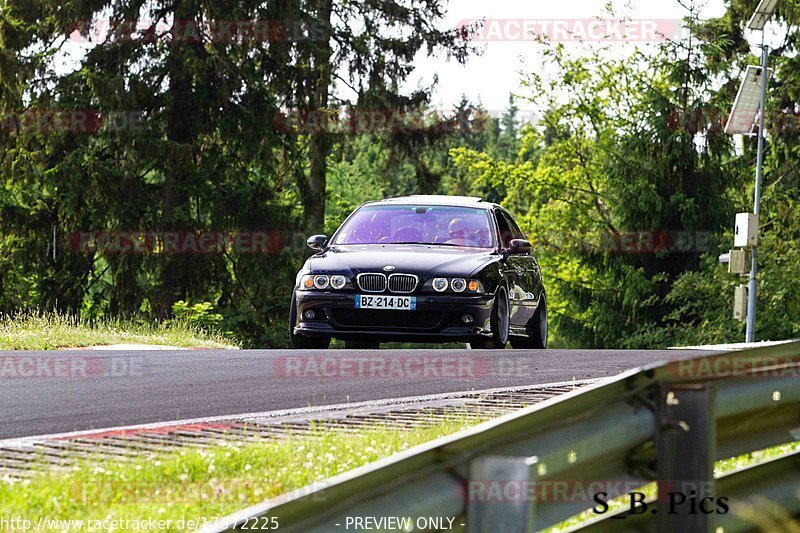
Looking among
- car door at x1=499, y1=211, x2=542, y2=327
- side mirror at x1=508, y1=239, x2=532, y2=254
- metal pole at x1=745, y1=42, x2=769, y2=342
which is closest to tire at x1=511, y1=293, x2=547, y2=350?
car door at x1=499, y1=211, x2=542, y2=327

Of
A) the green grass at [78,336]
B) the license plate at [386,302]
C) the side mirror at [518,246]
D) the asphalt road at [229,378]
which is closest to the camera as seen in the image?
the asphalt road at [229,378]

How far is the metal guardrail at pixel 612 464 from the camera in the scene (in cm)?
302

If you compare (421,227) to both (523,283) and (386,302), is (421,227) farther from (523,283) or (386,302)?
(386,302)

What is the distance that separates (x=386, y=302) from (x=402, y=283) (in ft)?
0.85

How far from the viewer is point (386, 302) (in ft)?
45.1

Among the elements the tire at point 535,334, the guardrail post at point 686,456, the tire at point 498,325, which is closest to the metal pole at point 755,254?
the tire at point 535,334

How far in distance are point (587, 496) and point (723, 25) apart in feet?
150

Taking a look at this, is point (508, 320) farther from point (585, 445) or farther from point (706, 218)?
point (706, 218)

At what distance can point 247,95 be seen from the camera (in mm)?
34500

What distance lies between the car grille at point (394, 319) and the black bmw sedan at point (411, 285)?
0.01 meters

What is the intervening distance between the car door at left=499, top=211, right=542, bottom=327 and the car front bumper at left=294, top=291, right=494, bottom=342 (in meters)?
1.40

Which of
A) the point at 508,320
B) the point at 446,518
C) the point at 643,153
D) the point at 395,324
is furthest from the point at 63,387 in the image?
the point at 643,153

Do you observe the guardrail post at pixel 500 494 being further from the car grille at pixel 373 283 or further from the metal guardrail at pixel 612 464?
the car grille at pixel 373 283

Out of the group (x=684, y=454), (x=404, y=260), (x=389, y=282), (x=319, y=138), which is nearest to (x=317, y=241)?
(x=404, y=260)
